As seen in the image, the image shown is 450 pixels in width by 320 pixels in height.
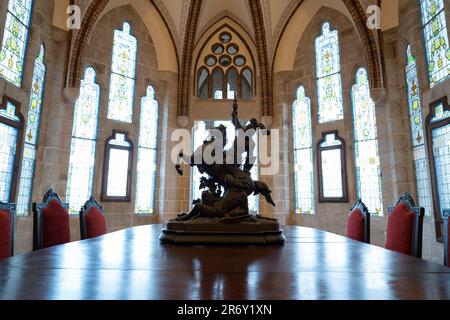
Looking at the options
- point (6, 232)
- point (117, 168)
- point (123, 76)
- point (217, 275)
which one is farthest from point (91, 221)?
point (123, 76)

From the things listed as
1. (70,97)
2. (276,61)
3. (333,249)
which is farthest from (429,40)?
(70,97)

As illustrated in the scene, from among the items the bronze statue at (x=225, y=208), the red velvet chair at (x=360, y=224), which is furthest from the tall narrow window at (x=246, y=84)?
the bronze statue at (x=225, y=208)

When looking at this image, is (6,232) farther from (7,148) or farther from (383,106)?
(383,106)

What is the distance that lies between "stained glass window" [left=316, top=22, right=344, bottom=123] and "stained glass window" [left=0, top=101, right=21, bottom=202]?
600 centimetres

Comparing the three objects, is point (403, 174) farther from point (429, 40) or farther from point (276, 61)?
point (276, 61)

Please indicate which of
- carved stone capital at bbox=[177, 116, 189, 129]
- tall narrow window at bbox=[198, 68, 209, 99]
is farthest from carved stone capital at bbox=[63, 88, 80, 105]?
tall narrow window at bbox=[198, 68, 209, 99]

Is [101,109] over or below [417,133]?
over

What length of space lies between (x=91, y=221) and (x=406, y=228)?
2709mm

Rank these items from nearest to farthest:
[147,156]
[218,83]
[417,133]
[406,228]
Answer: [406,228] → [417,133] → [147,156] → [218,83]

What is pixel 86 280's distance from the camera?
2.92ft

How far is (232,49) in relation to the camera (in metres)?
8.41

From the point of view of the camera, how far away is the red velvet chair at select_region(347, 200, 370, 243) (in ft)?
9.19

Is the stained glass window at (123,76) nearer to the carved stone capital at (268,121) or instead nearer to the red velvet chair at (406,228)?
the carved stone capital at (268,121)
